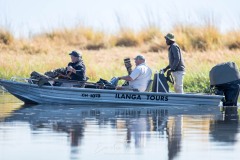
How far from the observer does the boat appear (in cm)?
2453

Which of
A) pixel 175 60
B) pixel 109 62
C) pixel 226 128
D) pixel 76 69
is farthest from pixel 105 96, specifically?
pixel 109 62

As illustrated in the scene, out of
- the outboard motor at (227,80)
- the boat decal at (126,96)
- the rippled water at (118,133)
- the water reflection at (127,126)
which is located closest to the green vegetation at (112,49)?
the outboard motor at (227,80)

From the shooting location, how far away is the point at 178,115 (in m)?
21.7

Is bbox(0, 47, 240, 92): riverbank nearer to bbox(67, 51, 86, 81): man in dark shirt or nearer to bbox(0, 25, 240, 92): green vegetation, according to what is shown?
bbox(0, 25, 240, 92): green vegetation

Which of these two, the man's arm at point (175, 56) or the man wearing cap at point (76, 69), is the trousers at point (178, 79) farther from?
the man wearing cap at point (76, 69)

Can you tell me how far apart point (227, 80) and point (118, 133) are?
782 cm

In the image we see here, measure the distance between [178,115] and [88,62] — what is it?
15.4 m

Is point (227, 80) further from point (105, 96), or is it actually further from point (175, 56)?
point (105, 96)

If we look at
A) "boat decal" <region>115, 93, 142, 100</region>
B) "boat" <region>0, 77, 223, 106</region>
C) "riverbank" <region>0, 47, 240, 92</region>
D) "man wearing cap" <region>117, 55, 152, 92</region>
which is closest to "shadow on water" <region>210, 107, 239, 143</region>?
"boat" <region>0, 77, 223, 106</region>

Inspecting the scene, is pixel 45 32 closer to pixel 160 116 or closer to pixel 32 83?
pixel 32 83

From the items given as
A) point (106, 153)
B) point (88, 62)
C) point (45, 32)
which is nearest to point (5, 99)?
point (88, 62)

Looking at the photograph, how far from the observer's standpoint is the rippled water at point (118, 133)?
46.8 ft

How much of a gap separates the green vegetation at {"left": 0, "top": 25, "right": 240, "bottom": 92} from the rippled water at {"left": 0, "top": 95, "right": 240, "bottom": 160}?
9.26 meters

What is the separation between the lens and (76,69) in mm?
24469
